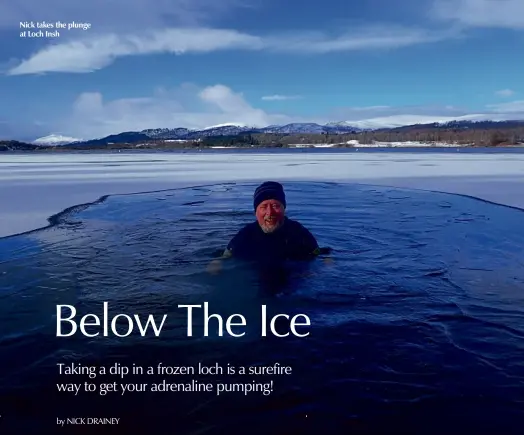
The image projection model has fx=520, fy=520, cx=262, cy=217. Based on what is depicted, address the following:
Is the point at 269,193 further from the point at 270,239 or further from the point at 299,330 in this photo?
the point at 299,330

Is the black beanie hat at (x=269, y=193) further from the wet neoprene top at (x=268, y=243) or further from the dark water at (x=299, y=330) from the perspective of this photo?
the dark water at (x=299, y=330)

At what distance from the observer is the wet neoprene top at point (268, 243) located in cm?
630

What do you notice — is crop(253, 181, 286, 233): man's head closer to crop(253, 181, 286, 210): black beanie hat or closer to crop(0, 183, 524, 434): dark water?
crop(253, 181, 286, 210): black beanie hat

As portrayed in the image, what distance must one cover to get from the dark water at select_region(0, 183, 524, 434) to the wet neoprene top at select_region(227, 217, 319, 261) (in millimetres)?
262

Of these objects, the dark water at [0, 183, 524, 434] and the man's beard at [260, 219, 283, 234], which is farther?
the man's beard at [260, 219, 283, 234]

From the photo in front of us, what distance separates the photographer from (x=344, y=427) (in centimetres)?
272

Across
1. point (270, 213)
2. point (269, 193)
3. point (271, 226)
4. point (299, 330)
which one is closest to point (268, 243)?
point (271, 226)

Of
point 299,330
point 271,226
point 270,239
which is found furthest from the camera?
point 270,239

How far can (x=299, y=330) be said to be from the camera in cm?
409

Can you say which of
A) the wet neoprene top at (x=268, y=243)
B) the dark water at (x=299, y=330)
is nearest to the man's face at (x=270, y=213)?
the wet neoprene top at (x=268, y=243)

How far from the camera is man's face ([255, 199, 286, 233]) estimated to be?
6027mm

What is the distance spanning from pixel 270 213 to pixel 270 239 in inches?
16.7

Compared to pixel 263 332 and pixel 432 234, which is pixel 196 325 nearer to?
pixel 263 332

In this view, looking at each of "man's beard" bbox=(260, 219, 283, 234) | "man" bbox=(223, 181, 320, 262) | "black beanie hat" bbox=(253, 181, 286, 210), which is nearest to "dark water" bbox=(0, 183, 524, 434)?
"man" bbox=(223, 181, 320, 262)
